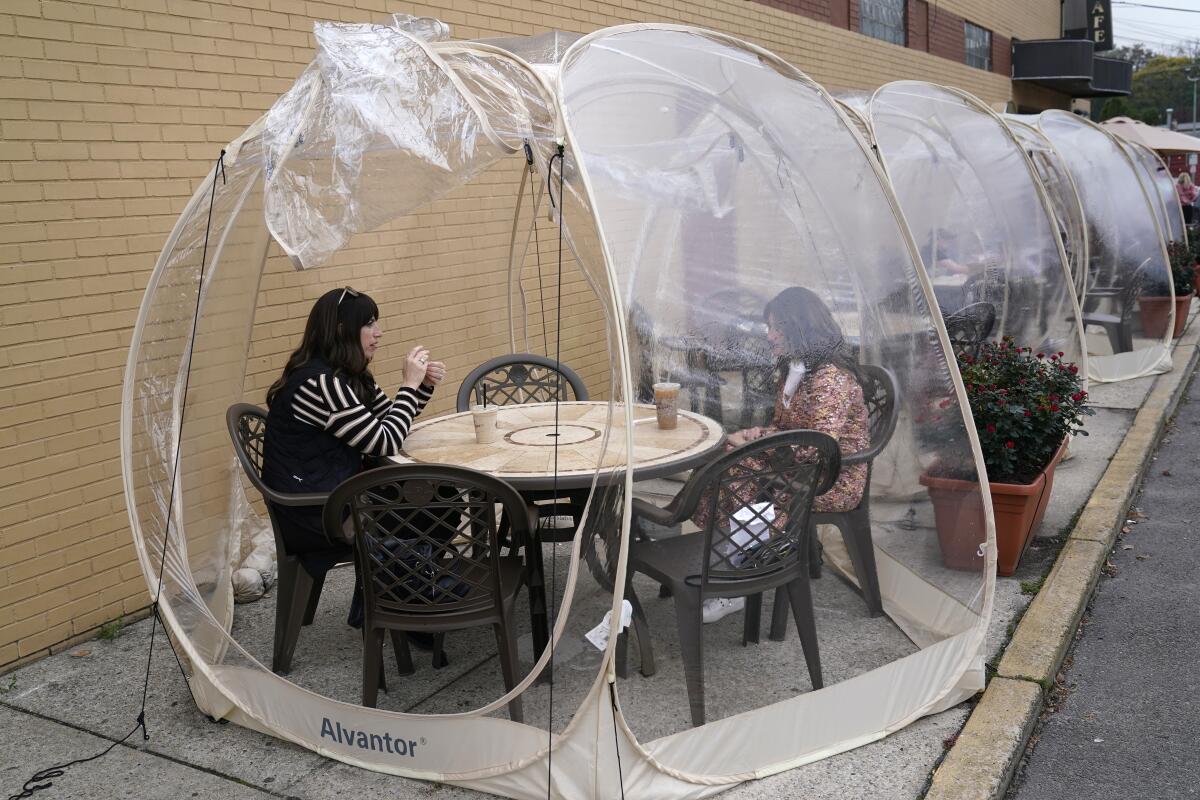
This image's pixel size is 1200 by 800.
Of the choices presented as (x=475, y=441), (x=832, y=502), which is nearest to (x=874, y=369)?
(x=832, y=502)

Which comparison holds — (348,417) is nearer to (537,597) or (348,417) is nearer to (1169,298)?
(537,597)

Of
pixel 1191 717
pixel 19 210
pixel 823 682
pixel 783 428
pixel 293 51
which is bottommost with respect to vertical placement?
pixel 1191 717

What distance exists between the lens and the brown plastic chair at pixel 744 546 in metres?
3.20

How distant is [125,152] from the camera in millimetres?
4500

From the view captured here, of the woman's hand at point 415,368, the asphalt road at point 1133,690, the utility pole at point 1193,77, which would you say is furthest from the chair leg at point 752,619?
the utility pole at point 1193,77

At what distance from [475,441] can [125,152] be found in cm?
201

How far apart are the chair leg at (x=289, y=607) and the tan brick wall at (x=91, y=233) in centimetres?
64

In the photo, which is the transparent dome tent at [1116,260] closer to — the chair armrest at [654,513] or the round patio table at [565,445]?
the round patio table at [565,445]

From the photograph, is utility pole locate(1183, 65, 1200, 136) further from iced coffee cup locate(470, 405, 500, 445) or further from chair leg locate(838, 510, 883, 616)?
iced coffee cup locate(470, 405, 500, 445)

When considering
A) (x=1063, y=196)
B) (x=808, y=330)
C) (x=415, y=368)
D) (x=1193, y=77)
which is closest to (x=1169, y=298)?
(x=1063, y=196)

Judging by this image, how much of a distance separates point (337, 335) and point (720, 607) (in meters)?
1.75

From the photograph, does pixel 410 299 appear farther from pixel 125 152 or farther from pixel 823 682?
pixel 823 682

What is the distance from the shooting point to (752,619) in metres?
3.39

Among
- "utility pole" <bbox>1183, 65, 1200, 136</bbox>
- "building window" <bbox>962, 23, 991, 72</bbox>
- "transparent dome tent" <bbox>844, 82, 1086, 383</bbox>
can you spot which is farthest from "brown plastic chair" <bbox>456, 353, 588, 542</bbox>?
"utility pole" <bbox>1183, 65, 1200, 136</bbox>
